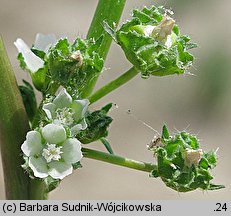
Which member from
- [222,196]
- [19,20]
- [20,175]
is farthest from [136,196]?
[20,175]

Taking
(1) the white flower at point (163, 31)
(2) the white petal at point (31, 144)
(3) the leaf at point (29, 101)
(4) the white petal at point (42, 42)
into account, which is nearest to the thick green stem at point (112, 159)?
(2) the white petal at point (31, 144)

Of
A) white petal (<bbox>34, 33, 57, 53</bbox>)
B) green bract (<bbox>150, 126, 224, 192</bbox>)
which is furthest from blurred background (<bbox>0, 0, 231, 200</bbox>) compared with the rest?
green bract (<bbox>150, 126, 224, 192</bbox>)

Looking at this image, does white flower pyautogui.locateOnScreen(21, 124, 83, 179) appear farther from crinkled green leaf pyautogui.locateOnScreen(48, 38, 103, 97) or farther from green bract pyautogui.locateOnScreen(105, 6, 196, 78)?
green bract pyautogui.locateOnScreen(105, 6, 196, 78)

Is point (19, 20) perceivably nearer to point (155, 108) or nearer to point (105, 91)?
point (155, 108)

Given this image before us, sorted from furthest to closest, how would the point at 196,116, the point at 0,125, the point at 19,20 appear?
the point at 19,20 → the point at 196,116 → the point at 0,125

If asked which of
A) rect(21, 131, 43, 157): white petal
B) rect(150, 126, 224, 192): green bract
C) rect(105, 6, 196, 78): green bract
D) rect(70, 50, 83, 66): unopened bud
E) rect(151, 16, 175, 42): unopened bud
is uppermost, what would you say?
rect(151, 16, 175, 42): unopened bud

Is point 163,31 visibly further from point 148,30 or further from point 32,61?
point 32,61

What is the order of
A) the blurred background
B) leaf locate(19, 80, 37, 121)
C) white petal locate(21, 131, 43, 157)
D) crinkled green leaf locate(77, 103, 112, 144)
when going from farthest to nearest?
the blurred background < leaf locate(19, 80, 37, 121) < crinkled green leaf locate(77, 103, 112, 144) < white petal locate(21, 131, 43, 157)

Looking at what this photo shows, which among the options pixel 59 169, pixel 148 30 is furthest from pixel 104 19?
pixel 59 169
